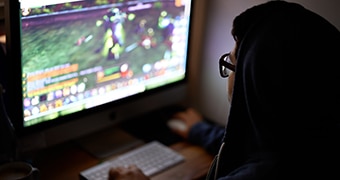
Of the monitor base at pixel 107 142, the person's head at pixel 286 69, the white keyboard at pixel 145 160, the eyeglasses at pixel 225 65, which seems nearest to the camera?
the person's head at pixel 286 69

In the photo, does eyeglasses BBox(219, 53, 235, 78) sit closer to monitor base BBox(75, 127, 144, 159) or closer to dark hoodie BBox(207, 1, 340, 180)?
dark hoodie BBox(207, 1, 340, 180)

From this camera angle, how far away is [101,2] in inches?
55.7

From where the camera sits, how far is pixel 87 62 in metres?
1.45

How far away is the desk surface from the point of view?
147 centimetres

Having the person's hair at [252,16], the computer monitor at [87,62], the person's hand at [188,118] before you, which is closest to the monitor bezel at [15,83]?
the computer monitor at [87,62]

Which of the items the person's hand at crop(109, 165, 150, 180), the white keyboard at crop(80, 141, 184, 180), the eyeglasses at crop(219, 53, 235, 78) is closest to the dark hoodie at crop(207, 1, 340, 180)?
the eyeglasses at crop(219, 53, 235, 78)

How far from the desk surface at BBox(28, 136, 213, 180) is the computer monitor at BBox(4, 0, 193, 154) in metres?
0.07

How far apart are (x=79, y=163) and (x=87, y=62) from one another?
12.0 inches

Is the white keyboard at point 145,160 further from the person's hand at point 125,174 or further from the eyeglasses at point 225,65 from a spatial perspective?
the eyeglasses at point 225,65

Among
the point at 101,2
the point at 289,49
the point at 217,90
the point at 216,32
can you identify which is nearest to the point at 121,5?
the point at 101,2

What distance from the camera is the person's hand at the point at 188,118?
1.68m

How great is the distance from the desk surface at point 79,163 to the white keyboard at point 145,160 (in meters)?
0.02

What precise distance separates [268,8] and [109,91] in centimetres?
62

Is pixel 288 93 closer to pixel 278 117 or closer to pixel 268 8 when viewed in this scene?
pixel 278 117
